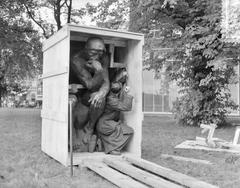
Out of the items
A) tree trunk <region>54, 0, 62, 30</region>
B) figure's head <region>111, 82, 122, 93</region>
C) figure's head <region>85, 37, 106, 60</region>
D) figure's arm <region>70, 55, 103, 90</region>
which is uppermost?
tree trunk <region>54, 0, 62, 30</region>

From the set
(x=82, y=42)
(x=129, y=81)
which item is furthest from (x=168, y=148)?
(x=82, y=42)

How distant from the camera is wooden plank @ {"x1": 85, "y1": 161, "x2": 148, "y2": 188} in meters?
3.96

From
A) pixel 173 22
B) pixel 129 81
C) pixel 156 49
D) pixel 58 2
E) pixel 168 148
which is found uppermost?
pixel 58 2

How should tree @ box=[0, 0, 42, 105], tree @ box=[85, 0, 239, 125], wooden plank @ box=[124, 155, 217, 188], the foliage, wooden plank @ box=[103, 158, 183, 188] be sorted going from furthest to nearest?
1. tree @ box=[0, 0, 42, 105]
2. the foliage
3. tree @ box=[85, 0, 239, 125]
4. wooden plank @ box=[103, 158, 183, 188]
5. wooden plank @ box=[124, 155, 217, 188]

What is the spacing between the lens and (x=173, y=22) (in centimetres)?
1256

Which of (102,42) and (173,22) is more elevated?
(173,22)

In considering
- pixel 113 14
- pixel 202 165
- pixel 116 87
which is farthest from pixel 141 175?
pixel 113 14

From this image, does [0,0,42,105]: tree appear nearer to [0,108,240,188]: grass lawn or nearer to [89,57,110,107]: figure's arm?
[0,108,240,188]: grass lawn

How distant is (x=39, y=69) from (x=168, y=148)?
14089 mm

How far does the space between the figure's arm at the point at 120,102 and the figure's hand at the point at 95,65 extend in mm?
584

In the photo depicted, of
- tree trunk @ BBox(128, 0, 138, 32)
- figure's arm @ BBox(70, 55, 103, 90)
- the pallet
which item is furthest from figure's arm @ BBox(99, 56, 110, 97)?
tree trunk @ BBox(128, 0, 138, 32)

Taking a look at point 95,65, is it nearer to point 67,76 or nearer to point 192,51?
point 67,76

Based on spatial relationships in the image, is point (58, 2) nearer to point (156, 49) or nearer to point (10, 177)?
point (156, 49)

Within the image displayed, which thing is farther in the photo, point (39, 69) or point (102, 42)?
point (39, 69)
